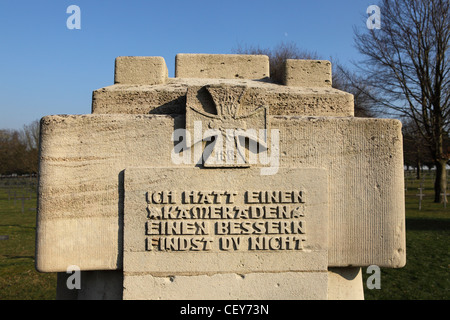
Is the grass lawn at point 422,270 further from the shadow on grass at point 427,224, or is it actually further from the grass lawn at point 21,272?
the grass lawn at point 21,272

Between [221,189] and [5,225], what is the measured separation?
36.4ft

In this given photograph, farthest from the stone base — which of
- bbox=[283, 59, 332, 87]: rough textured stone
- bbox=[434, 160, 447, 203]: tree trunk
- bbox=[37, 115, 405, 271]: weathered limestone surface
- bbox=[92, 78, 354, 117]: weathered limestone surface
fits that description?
bbox=[434, 160, 447, 203]: tree trunk

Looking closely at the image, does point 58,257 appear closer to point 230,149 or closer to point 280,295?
point 230,149

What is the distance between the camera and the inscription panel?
8.47 ft

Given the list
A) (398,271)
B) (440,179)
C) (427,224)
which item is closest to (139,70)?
(398,271)

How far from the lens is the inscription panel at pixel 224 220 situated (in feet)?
8.47

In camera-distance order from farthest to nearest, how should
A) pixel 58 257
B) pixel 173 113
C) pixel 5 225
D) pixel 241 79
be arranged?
pixel 5 225 < pixel 241 79 < pixel 173 113 < pixel 58 257

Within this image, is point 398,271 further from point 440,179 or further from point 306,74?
point 440,179

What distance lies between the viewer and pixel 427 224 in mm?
10062

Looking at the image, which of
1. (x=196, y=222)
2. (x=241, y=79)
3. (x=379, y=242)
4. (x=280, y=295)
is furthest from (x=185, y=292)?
(x=241, y=79)

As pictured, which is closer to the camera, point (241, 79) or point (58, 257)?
point (58, 257)

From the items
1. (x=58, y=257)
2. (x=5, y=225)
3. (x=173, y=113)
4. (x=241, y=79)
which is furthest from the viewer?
(x=5, y=225)

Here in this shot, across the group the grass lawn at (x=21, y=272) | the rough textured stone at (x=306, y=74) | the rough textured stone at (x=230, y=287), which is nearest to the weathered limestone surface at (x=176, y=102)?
the rough textured stone at (x=306, y=74)

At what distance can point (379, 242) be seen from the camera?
8.73 feet
